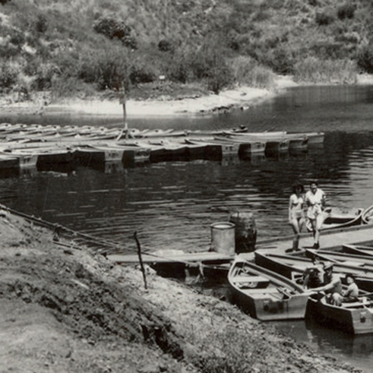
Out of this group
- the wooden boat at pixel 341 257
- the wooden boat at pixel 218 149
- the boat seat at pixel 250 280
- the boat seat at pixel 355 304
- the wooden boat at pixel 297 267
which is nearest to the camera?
the boat seat at pixel 355 304

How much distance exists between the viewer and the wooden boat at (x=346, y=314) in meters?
17.3

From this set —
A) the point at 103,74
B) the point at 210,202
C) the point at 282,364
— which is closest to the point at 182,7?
the point at 103,74

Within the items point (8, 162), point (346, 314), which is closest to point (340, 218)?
point (346, 314)

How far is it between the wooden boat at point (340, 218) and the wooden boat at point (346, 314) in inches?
320

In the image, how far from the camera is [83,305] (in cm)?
1200

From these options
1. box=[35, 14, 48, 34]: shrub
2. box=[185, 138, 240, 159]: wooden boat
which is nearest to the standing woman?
box=[185, 138, 240, 159]: wooden boat

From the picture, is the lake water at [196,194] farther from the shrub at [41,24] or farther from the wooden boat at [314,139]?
the shrub at [41,24]

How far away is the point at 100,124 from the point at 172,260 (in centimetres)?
4802

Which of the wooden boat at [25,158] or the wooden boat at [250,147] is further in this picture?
the wooden boat at [250,147]

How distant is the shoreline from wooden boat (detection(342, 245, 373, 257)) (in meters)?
53.2

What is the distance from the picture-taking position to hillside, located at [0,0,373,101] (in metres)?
87.4

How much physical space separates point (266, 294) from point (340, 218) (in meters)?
9.71

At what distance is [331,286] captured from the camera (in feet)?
60.7

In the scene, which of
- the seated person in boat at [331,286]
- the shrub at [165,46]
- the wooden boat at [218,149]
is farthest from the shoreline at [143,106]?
the seated person in boat at [331,286]
